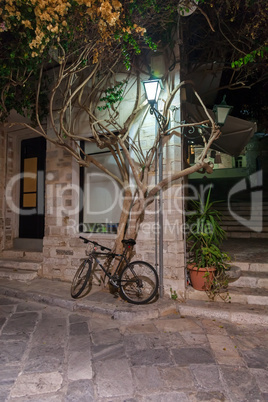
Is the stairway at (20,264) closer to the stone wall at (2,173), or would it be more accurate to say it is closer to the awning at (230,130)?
the stone wall at (2,173)

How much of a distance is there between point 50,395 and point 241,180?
53.6ft

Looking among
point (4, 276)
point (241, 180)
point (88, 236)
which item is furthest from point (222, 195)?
point (4, 276)

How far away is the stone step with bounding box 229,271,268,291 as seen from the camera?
4.17m

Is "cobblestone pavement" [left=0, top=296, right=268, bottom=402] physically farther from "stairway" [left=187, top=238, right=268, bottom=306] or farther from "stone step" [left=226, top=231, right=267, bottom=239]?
"stone step" [left=226, top=231, right=267, bottom=239]

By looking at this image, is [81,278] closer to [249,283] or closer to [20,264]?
[20,264]

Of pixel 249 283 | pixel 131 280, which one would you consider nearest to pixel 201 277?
pixel 249 283

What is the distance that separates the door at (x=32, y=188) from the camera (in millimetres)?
6555

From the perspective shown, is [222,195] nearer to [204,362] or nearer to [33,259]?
[33,259]

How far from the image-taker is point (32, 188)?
22.0 feet

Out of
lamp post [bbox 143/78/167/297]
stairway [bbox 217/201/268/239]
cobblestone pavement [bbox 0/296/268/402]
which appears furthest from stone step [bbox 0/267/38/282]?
stairway [bbox 217/201/268/239]

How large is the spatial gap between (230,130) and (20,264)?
5519 mm

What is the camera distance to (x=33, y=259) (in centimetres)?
597

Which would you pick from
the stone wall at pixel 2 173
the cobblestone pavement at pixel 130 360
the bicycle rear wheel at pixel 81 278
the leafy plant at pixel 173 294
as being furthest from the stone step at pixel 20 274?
the leafy plant at pixel 173 294

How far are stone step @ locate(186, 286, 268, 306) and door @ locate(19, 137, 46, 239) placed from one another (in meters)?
4.05
